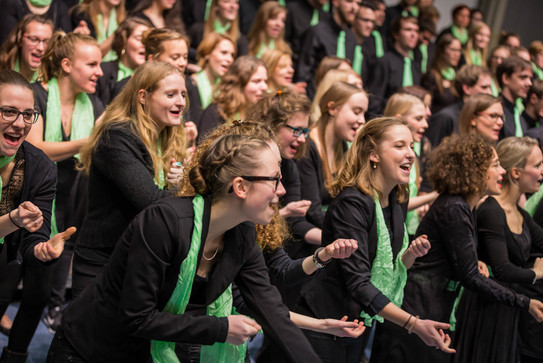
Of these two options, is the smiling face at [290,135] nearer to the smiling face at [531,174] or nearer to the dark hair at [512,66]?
the smiling face at [531,174]

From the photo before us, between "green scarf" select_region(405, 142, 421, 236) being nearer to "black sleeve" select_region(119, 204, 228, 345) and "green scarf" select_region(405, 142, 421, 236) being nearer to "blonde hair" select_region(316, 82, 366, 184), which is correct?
"blonde hair" select_region(316, 82, 366, 184)

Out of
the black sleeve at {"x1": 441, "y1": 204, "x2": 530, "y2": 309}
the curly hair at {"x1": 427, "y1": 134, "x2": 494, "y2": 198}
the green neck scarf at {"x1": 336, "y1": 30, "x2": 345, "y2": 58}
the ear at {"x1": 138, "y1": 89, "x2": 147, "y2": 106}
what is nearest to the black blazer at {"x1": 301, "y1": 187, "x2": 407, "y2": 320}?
the black sleeve at {"x1": 441, "y1": 204, "x2": 530, "y2": 309}

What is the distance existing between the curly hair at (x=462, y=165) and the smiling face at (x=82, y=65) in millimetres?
1834

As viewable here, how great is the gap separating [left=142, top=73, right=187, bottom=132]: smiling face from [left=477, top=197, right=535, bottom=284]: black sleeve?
1585 millimetres

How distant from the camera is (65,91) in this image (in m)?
3.80

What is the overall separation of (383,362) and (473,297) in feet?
2.15

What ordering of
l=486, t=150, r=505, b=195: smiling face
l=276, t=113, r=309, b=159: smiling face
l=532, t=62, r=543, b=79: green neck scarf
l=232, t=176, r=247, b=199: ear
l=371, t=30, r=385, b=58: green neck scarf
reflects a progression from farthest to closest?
l=532, t=62, r=543, b=79: green neck scarf < l=371, t=30, r=385, b=58: green neck scarf < l=486, t=150, r=505, b=195: smiling face < l=276, t=113, r=309, b=159: smiling face < l=232, t=176, r=247, b=199: ear

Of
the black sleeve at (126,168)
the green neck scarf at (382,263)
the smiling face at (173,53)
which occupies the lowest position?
the green neck scarf at (382,263)

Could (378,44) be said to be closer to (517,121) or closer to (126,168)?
(517,121)

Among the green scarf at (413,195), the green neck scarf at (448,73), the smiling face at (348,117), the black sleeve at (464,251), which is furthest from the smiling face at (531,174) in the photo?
the green neck scarf at (448,73)

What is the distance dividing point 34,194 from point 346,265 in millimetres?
1218

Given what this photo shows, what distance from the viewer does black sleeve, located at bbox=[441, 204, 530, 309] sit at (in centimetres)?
315

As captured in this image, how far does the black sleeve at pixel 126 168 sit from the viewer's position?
8.70 ft

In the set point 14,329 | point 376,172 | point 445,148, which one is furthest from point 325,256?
point 14,329
